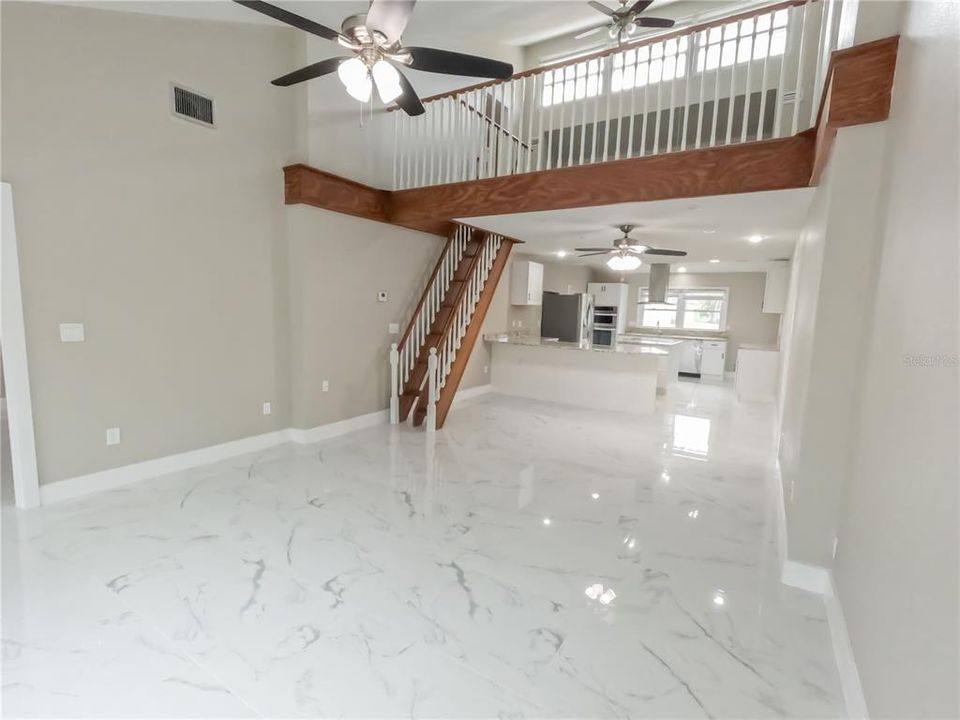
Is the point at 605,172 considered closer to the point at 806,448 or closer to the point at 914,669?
the point at 806,448

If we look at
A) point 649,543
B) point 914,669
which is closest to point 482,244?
point 649,543

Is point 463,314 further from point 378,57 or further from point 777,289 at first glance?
point 777,289

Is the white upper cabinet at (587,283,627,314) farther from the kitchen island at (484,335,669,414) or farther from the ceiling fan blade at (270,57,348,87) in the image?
the ceiling fan blade at (270,57,348,87)

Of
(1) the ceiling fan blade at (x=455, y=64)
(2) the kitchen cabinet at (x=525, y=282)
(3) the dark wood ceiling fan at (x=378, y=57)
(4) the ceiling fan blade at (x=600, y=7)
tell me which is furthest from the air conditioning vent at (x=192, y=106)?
(2) the kitchen cabinet at (x=525, y=282)

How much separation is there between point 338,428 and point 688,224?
14.0 feet

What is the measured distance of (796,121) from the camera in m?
3.10

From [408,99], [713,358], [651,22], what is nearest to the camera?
[408,99]

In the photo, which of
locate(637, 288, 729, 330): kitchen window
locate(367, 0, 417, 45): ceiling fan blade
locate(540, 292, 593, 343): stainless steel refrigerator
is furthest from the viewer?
locate(637, 288, 729, 330): kitchen window

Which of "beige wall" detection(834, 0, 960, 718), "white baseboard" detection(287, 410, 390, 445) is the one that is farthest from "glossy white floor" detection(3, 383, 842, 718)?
"white baseboard" detection(287, 410, 390, 445)

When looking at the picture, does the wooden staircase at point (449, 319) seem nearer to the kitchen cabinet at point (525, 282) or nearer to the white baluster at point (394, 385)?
the white baluster at point (394, 385)

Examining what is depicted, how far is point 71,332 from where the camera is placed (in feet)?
9.86

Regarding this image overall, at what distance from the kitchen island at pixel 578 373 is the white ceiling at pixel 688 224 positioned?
1481 mm

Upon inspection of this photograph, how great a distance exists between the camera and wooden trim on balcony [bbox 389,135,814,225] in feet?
10.4

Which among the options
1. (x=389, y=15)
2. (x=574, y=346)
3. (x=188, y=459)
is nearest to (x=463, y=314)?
(x=574, y=346)
